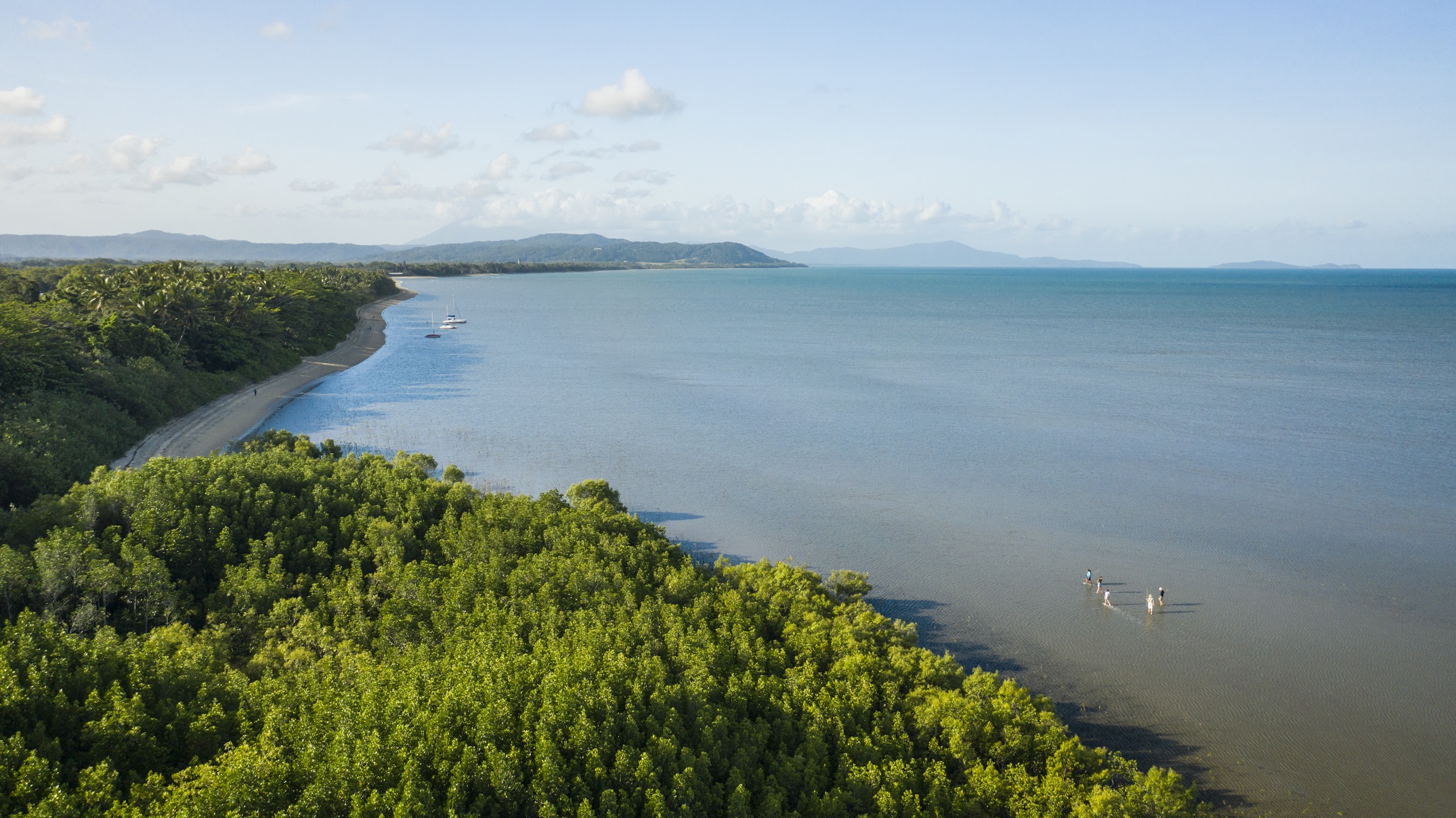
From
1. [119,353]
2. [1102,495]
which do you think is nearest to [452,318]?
[119,353]

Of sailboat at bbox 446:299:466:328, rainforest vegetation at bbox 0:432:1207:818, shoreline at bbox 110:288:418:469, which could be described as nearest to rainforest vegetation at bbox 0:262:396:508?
shoreline at bbox 110:288:418:469

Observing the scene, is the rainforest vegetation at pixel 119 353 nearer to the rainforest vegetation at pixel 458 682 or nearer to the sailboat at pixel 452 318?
the rainforest vegetation at pixel 458 682

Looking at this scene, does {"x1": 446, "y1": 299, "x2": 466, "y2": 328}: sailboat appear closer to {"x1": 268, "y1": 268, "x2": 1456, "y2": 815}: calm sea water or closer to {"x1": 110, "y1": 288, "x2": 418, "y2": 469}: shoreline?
{"x1": 110, "y1": 288, "x2": 418, "y2": 469}: shoreline

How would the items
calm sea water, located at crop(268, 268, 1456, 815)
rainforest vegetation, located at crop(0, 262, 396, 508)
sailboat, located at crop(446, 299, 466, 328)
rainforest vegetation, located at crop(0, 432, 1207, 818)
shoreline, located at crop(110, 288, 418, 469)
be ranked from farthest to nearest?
sailboat, located at crop(446, 299, 466, 328), shoreline, located at crop(110, 288, 418, 469), rainforest vegetation, located at crop(0, 262, 396, 508), calm sea water, located at crop(268, 268, 1456, 815), rainforest vegetation, located at crop(0, 432, 1207, 818)

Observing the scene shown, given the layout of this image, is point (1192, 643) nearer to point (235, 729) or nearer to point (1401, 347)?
point (235, 729)

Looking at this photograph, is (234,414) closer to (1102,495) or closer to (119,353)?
(119,353)

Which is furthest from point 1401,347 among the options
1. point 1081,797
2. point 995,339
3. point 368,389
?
point 368,389
